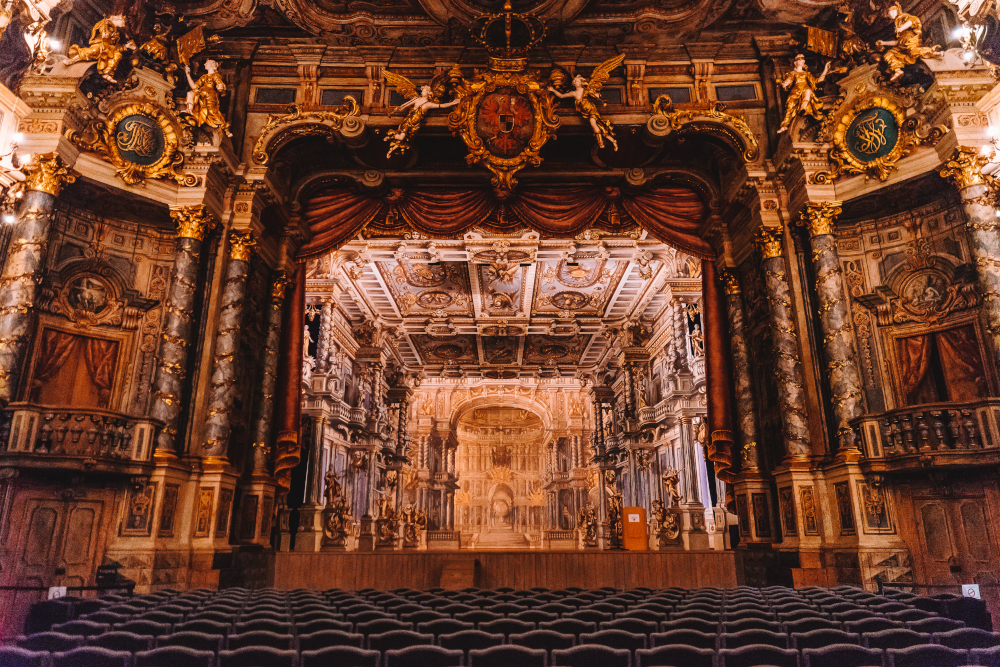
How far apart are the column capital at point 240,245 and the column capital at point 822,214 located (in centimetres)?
952

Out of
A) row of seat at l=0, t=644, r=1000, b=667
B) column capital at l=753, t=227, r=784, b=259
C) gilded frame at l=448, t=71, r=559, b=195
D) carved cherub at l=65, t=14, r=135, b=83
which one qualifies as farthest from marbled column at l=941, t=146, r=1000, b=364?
carved cherub at l=65, t=14, r=135, b=83

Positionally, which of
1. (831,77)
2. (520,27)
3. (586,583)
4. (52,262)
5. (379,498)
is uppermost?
(520,27)

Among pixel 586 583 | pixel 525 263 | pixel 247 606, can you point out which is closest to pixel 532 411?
pixel 525 263

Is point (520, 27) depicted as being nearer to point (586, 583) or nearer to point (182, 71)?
point (182, 71)

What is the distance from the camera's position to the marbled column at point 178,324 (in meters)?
9.88

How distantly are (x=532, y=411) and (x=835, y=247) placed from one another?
A: 84.6 feet

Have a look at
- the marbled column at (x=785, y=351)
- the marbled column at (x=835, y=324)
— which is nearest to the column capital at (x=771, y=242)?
the marbled column at (x=785, y=351)

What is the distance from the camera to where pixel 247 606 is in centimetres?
568

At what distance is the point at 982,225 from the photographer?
901cm

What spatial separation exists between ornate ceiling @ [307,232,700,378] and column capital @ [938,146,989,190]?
28.8 ft

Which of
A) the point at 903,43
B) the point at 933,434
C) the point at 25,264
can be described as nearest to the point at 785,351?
the point at 933,434

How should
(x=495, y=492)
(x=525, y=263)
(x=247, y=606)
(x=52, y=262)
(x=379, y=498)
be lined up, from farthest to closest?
(x=495, y=492) < (x=379, y=498) < (x=525, y=263) < (x=52, y=262) < (x=247, y=606)

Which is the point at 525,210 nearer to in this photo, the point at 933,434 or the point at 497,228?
the point at 497,228

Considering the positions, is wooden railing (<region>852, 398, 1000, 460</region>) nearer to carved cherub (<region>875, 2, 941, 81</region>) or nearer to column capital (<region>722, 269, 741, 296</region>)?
column capital (<region>722, 269, 741, 296</region>)
